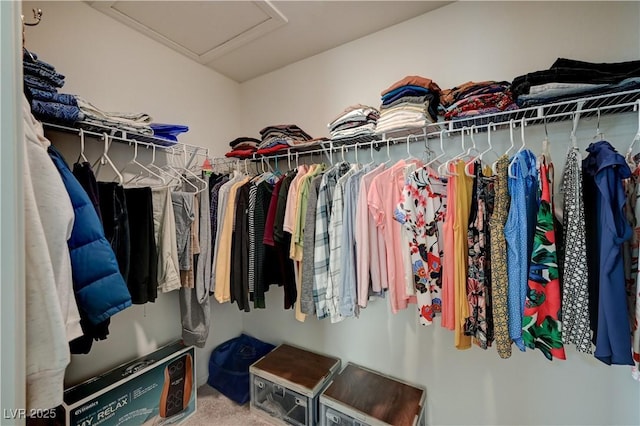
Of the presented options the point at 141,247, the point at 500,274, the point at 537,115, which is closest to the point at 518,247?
the point at 500,274

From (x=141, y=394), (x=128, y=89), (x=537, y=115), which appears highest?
(x=128, y=89)

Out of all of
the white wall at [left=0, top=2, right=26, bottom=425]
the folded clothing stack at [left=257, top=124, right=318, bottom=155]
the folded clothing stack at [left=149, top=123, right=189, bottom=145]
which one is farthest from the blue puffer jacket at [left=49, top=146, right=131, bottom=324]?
the folded clothing stack at [left=257, top=124, right=318, bottom=155]

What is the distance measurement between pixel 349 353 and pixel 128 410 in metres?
1.29

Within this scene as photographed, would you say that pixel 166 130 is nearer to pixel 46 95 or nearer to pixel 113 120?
pixel 113 120

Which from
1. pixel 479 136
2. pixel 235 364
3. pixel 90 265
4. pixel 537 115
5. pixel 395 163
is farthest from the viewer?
pixel 235 364

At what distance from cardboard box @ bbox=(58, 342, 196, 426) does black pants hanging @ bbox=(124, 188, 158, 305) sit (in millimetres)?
526

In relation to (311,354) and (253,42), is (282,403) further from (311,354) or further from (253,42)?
(253,42)

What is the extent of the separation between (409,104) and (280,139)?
79cm

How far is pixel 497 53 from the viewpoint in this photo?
1.32 m

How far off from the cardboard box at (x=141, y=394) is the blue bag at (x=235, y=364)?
0.81 ft

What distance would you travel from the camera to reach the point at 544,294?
88 centimetres

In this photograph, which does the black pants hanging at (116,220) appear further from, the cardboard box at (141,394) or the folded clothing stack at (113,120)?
the cardboard box at (141,394)

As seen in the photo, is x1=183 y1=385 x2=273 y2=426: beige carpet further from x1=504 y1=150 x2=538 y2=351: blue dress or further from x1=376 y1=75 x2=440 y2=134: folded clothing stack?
x1=376 y1=75 x2=440 y2=134: folded clothing stack

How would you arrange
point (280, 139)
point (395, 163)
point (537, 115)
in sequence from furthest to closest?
point (280, 139), point (395, 163), point (537, 115)
